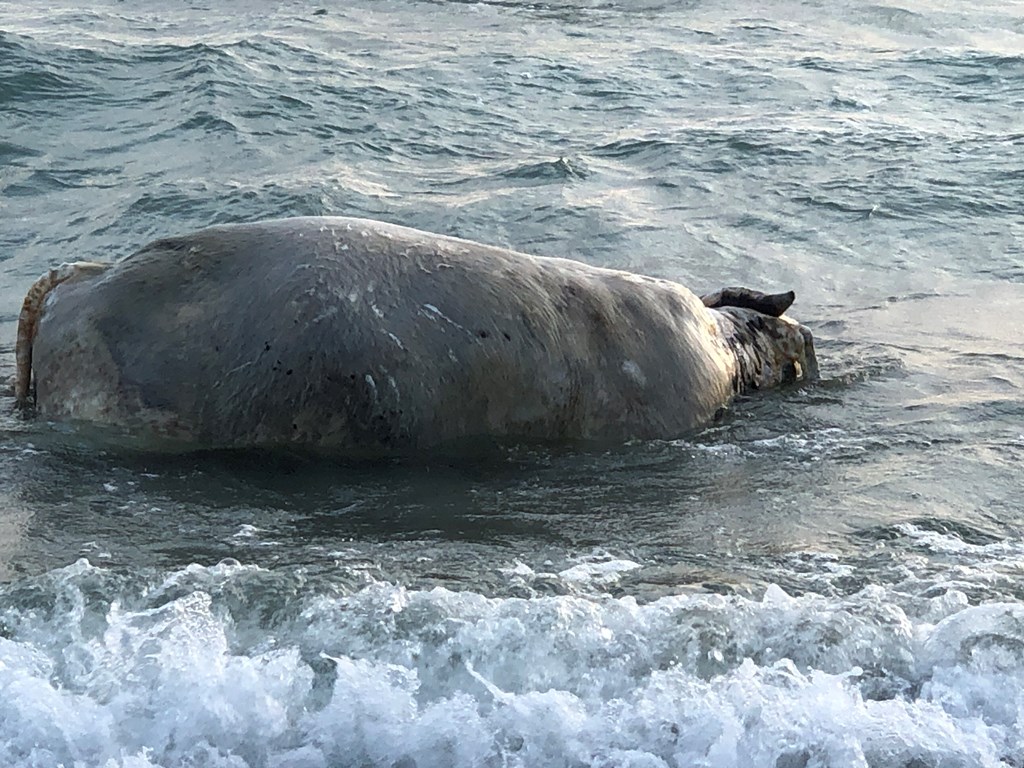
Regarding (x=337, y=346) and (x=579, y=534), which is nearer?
(x=579, y=534)

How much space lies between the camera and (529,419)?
5562 mm

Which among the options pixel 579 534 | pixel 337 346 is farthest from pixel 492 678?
pixel 337 346

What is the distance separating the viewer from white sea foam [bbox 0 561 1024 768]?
345cm

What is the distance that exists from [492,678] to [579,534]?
1.07 metres

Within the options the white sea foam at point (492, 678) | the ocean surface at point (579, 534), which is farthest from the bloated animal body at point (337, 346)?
the white sea foam at point (492, 678)

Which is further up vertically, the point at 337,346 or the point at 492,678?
the point at 337,346

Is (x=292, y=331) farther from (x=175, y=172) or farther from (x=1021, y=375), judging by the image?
(x=175, y=172)

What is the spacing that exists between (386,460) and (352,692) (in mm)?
1758

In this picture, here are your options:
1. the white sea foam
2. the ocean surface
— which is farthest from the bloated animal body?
the white sea foam

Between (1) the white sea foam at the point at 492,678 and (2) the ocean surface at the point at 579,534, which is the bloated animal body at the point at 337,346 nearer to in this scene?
(2) the ocean surface at the point at 579,534

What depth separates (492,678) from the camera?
368 centimetres

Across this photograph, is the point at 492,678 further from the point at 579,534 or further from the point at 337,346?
the point at 337,346

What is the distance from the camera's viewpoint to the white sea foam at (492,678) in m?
3.45

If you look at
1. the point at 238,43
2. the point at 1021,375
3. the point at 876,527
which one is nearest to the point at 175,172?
the point at 238,43
